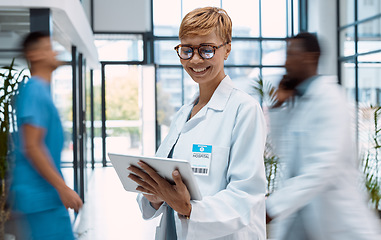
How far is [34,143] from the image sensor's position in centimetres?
232

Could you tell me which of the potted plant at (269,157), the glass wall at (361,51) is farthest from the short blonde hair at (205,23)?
the glass wall at (361,51)

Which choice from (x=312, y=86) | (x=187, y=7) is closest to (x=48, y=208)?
(x=312, y=86)

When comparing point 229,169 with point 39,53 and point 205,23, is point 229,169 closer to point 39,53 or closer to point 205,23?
point 205,23

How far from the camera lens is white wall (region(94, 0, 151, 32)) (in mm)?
10383

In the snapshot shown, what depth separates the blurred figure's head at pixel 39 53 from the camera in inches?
101

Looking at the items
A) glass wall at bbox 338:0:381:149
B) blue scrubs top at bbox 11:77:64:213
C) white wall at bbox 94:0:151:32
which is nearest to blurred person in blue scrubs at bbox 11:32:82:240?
blue scrubs top at bbox 11:77:64:213

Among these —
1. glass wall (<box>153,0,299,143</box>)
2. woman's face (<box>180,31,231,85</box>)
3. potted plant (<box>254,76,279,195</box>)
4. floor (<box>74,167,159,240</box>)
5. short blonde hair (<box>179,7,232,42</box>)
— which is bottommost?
floor (<box>74,167,159,240</box>)

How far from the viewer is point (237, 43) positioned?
11.0 m

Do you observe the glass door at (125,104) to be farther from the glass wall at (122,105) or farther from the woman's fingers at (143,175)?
the woman's fingers at (143,175)

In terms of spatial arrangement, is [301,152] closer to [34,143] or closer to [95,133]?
[34,143]

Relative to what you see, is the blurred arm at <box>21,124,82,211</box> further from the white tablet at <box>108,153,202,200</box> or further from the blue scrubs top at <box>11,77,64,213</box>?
the white tablet at <box>108,153,202,200</box>

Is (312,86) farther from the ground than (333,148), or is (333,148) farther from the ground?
(312,86)

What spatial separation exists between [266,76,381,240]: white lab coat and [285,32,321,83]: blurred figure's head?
0.43 feet

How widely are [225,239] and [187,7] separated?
1016 cm
